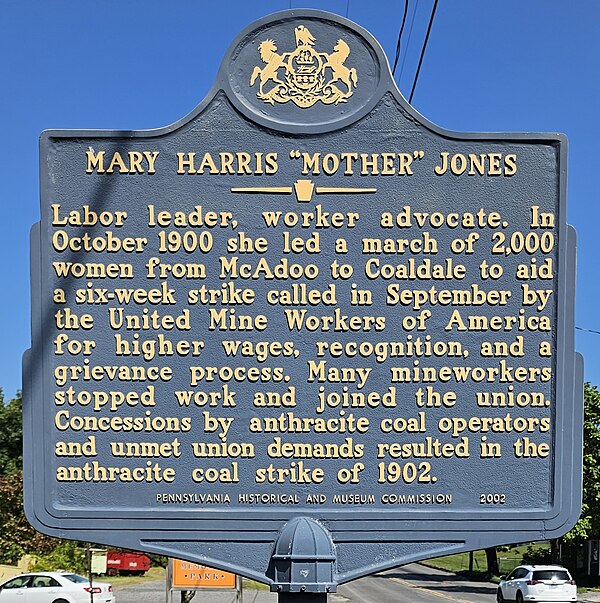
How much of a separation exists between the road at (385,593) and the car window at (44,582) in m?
3.29

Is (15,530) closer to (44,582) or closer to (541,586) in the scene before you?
(44,582)

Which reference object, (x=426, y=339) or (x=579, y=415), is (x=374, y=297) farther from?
(x=579, y=415)

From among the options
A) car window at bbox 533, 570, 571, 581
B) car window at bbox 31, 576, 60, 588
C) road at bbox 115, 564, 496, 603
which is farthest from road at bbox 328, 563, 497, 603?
car window at bbox 31, 576, 60, 588

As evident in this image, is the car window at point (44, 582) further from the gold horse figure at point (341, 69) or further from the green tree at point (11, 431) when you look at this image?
the gold horse figure at point (341, 69)

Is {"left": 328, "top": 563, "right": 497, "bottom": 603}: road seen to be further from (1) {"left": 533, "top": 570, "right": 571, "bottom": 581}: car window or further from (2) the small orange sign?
(2) the small orange sign

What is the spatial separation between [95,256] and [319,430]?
5.57ft

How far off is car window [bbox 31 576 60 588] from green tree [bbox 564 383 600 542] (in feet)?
59.8

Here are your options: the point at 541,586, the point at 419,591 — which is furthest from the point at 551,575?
the point at 419,591

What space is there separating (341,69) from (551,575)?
2350 centimetres

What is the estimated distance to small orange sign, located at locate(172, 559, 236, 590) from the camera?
13.1 metres

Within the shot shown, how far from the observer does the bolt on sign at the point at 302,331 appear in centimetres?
525

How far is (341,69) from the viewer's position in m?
5.45

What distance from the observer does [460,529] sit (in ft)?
17.3

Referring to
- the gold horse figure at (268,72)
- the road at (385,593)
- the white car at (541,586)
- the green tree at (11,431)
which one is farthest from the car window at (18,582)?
the gold horse figure at (268,72)
